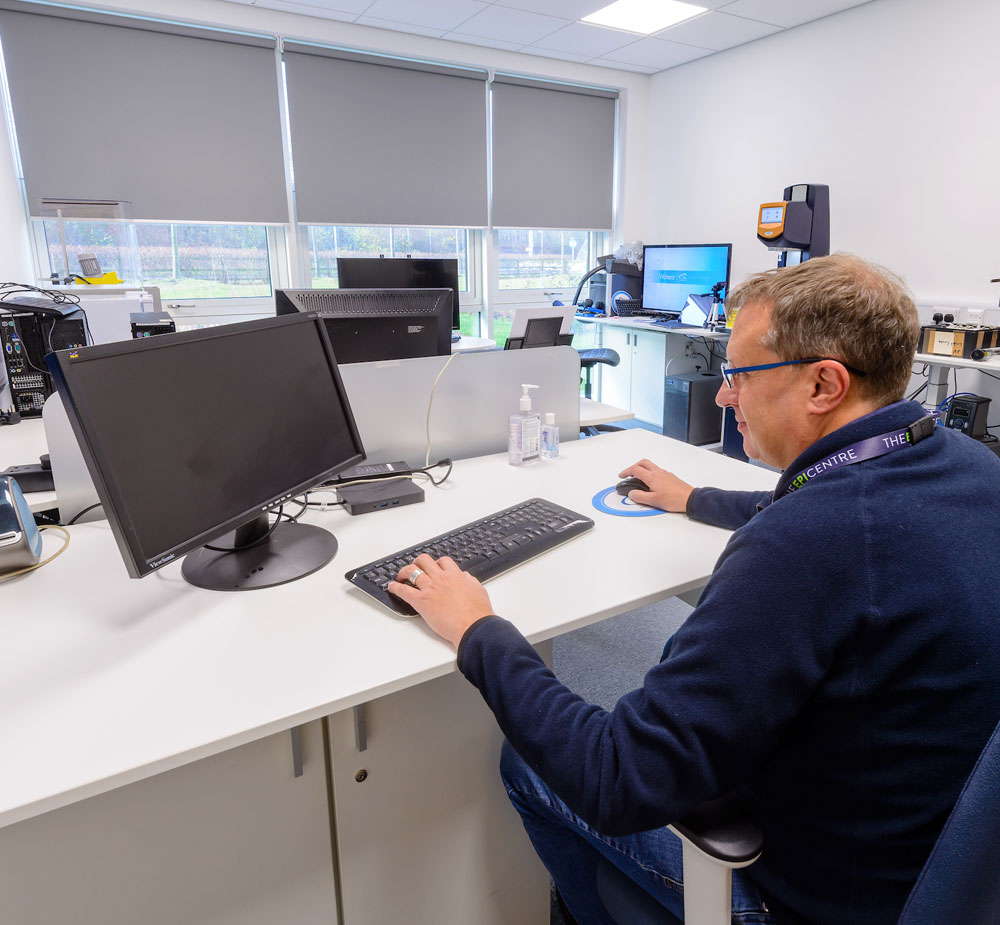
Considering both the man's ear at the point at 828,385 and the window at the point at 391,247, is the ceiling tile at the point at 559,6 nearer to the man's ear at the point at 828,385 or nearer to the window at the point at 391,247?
the window at the point at 391,247

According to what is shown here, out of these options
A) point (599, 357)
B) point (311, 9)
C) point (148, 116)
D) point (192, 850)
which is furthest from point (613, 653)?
point (311, 9)

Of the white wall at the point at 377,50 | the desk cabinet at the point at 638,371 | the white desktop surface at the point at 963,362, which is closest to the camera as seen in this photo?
the white desktop surface at the point at 963,362

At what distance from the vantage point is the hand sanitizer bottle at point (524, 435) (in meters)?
1.74

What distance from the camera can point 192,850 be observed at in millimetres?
969

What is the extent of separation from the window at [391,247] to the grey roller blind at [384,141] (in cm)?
18

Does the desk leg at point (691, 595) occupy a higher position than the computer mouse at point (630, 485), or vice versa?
the computer mouse at point (630, 485)

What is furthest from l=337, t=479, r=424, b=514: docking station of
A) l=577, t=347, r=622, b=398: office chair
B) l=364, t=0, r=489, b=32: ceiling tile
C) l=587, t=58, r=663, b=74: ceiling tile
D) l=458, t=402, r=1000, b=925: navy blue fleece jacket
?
l=587, t=58, r=663, b=74: ceiling tile

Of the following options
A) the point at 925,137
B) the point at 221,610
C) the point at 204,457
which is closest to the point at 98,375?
the point at 204,457

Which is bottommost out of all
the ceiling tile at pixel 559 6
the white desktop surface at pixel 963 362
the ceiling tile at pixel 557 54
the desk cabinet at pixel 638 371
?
the desk cabinet at pixel 638 371

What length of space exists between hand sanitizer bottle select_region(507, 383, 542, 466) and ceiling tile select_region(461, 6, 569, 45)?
11.9 ft

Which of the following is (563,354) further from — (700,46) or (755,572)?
(700,46)

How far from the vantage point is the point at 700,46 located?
4.93 metres

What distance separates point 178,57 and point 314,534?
13.7ft

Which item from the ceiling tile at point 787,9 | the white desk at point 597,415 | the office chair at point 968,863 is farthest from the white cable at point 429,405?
the ceiling tile at point 787,9
